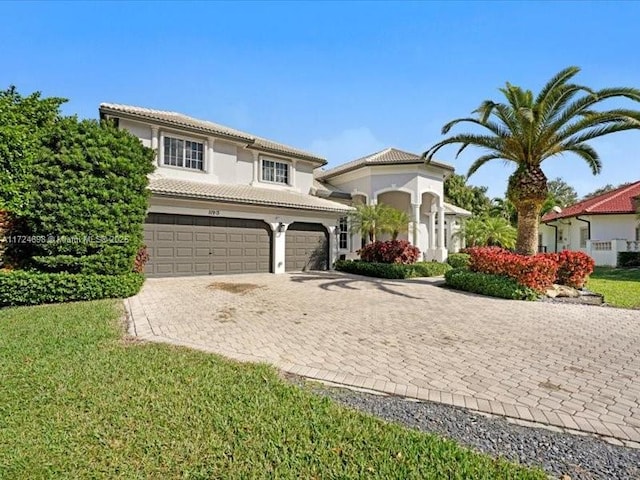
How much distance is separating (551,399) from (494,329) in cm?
347

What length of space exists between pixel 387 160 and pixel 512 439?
21207 millimetres

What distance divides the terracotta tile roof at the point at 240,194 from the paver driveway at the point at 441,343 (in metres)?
4.74

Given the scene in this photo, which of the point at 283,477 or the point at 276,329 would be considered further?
the point at 276,329

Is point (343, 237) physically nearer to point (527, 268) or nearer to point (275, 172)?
point (275, 172)

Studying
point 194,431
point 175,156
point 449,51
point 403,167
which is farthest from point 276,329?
point 403,167

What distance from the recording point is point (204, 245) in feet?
51.9

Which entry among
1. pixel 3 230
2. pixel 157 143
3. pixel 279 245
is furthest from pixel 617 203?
pixel 3 230

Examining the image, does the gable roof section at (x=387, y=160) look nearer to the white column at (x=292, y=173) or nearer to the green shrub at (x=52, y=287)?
the white column at (x=292, y=173)

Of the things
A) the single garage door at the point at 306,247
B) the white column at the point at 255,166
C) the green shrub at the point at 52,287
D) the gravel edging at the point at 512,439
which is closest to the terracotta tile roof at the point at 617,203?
the single garage door at the point at 306,247

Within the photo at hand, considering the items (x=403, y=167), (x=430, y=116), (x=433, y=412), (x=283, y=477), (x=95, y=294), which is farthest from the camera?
(x=403, y=167)

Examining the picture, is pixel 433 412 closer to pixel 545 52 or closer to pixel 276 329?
pixel 276 329

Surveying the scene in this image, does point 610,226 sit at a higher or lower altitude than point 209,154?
lower

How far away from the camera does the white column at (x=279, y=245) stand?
17672 mm

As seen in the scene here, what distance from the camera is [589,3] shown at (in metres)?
8.58
